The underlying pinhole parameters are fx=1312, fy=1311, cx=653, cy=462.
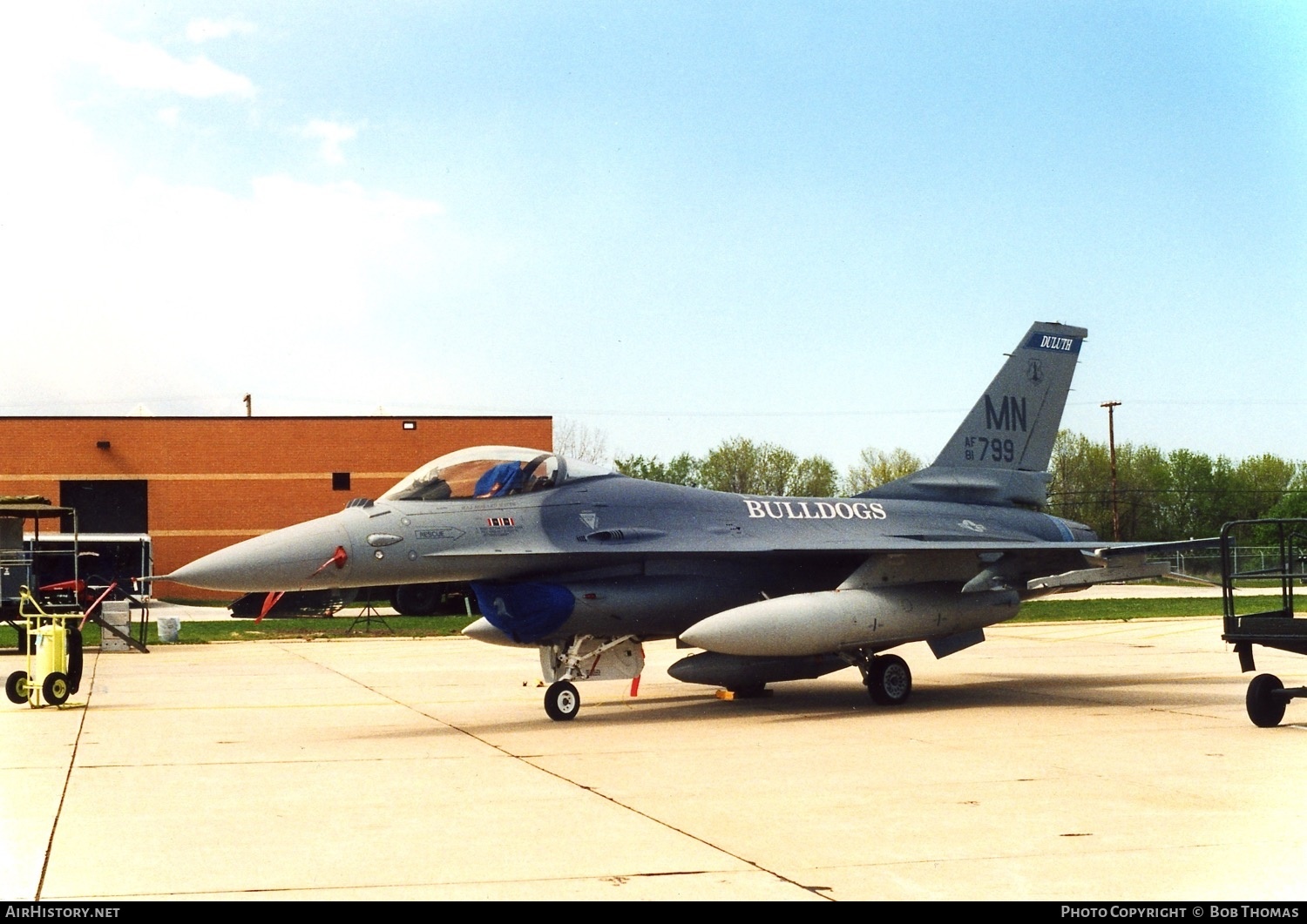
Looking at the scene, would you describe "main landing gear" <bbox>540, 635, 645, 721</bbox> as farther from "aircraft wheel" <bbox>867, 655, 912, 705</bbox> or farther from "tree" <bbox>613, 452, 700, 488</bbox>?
"tree" <bbox>613, 452, 700, 488</bbox>

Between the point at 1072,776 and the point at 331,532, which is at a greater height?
the point at 331,532

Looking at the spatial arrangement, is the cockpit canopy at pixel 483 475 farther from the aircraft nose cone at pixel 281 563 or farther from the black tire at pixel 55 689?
the black tire at pixel 55 689

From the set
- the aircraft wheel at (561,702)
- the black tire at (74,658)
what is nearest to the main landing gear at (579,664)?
the aircraft wheel at (561,702)

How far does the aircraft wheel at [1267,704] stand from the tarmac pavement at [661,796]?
206 mm

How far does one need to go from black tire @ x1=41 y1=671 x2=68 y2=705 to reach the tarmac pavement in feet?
0.41

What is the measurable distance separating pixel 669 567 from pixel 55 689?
670 cm

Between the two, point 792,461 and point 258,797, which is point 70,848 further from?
point 792,461

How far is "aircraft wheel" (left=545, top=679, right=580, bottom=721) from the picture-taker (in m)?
12.5

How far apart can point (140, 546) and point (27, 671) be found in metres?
34.5

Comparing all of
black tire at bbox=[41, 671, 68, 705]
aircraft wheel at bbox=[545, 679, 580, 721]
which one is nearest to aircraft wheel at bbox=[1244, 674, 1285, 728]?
aircraft wheel at bbox=[545, 679, 580, 721]

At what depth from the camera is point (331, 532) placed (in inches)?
460

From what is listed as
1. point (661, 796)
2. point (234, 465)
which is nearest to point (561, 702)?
point (661, 796)
